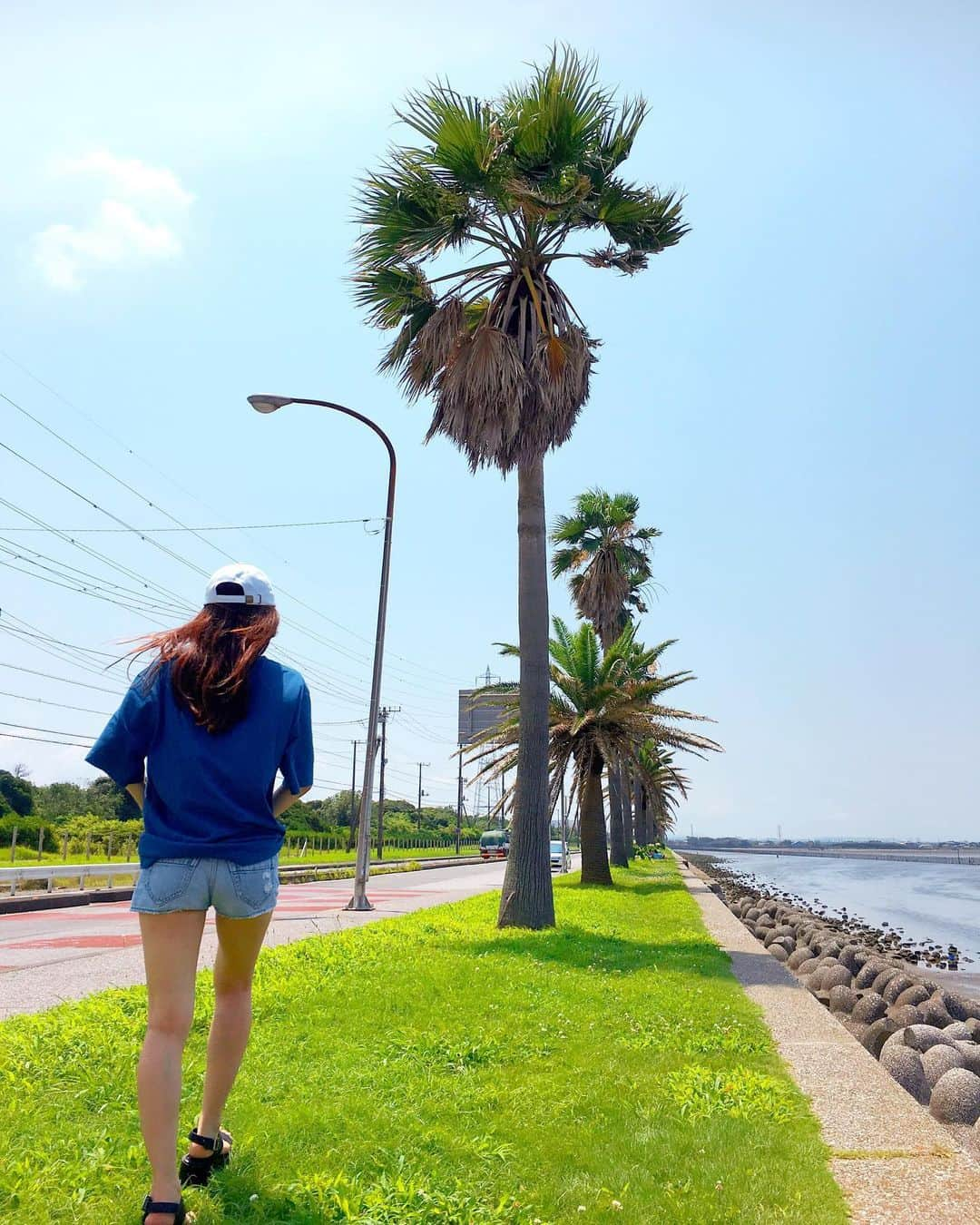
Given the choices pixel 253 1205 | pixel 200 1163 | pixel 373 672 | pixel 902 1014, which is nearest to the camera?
pixel 253 1205

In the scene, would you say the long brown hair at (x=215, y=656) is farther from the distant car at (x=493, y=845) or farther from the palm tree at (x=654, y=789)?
the distant car at (x=493, y=845)

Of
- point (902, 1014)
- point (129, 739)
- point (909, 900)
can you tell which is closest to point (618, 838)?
point (902, 1014)

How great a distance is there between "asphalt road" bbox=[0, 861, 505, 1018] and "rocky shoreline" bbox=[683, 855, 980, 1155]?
5.44m

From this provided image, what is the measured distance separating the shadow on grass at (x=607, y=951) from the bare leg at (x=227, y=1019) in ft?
20.5

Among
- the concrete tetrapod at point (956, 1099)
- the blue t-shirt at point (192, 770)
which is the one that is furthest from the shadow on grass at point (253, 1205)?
the concrete tetrapod at point (956, 1099)

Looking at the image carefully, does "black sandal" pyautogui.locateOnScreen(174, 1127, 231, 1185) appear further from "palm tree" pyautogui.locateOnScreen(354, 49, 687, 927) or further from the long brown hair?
"palm tree" pyautogui.locateOnScreen(354, 49, 687, 927)

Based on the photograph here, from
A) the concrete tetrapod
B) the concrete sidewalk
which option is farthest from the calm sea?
the concrete sidewalk

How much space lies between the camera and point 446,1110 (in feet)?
13.7

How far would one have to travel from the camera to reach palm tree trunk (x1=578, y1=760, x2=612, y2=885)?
73.6ft

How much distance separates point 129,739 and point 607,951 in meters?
8.43

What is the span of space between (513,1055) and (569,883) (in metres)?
18.7

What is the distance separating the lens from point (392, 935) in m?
11.0

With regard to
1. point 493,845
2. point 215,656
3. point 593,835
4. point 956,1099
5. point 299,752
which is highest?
point 493,845

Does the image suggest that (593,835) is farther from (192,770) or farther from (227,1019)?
(192,770)
